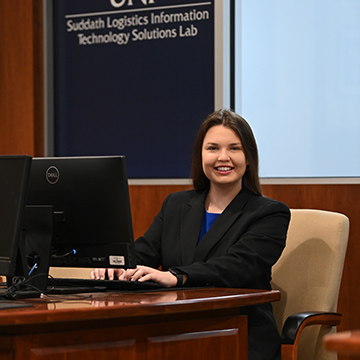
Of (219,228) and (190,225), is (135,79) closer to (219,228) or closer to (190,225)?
(190,225)

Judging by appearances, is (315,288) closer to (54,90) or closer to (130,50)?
(130,50)

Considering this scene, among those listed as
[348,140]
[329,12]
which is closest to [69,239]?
[348,140]

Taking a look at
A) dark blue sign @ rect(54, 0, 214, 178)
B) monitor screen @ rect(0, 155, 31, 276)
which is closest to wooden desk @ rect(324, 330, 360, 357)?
monitor screen @ rect(0, 155, 31, 276)

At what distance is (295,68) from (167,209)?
4.51ft

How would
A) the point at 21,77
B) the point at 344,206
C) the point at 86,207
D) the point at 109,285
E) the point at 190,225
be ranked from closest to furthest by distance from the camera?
1. the point at 86,207
2. the point at 109,285
3. the point at 190,225
4. the point at 344,206
5. the point at 21,77

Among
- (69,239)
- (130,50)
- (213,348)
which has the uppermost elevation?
(130,50)

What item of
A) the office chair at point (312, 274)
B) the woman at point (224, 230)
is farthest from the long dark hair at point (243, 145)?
the office chair at point (312, 274)

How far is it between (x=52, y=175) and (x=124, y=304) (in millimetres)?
668

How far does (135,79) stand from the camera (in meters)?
4.53

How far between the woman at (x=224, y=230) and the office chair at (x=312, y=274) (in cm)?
23

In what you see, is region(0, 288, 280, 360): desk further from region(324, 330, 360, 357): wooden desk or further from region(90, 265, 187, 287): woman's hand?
region(324, 330, 360, 357): wooden desk

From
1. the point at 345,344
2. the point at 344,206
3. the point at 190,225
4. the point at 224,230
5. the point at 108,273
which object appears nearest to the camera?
the point at 345,344

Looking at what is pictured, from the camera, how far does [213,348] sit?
2.33 metres

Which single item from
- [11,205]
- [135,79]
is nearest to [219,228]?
[11,205]
